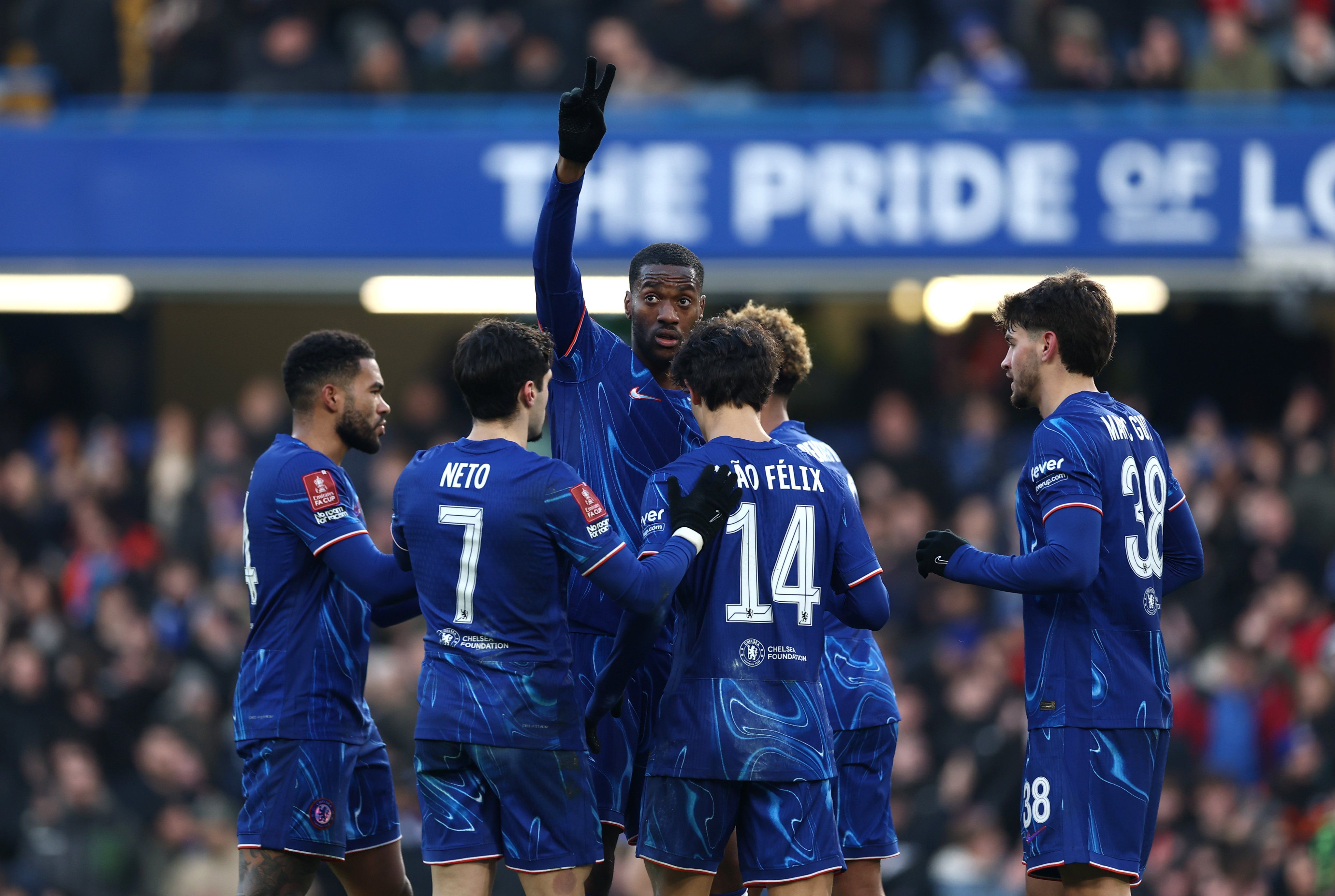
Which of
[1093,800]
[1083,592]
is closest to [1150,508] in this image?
[1083,592]

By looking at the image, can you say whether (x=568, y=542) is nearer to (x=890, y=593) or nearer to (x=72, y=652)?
(x=890, y=593)

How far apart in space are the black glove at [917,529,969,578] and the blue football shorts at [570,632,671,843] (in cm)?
89

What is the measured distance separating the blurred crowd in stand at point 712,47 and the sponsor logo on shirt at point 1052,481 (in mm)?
8664

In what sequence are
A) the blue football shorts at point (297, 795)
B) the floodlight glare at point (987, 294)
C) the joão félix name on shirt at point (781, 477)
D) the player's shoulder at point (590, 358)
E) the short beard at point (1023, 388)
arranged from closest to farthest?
1. the joão félix name on shirt at point (781, 477)
2. the short beard at point (1023, 388)
3. the blue football shorts at point (297, 795)
4. the player's shoulder at point (590, 358)
5. the floodlight glare at point (987, 294)

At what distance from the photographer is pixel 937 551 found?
501 cm

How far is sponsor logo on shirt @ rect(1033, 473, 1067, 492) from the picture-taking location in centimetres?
484

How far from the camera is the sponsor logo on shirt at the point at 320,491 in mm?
5262

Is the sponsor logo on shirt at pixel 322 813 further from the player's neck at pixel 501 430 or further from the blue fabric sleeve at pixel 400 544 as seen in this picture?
the player's neck at pixel 501 430

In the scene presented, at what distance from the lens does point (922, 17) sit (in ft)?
44.9

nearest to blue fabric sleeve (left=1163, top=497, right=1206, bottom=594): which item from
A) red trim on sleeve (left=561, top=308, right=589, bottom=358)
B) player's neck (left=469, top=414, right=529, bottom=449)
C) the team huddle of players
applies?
the team huddle of players

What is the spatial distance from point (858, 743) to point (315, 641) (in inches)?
73.8

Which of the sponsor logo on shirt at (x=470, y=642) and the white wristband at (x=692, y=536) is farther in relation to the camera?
the sponsor logo on shirt at (x=470, y=642)

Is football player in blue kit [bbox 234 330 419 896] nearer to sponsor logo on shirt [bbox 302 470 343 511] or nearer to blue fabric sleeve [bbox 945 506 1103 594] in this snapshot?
sponsor logo on shirt [bbox 302 470 343 511]

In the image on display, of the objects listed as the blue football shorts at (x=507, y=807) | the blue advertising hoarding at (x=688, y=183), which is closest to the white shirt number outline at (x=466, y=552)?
the blue football shorts at (x=507, y=807)
